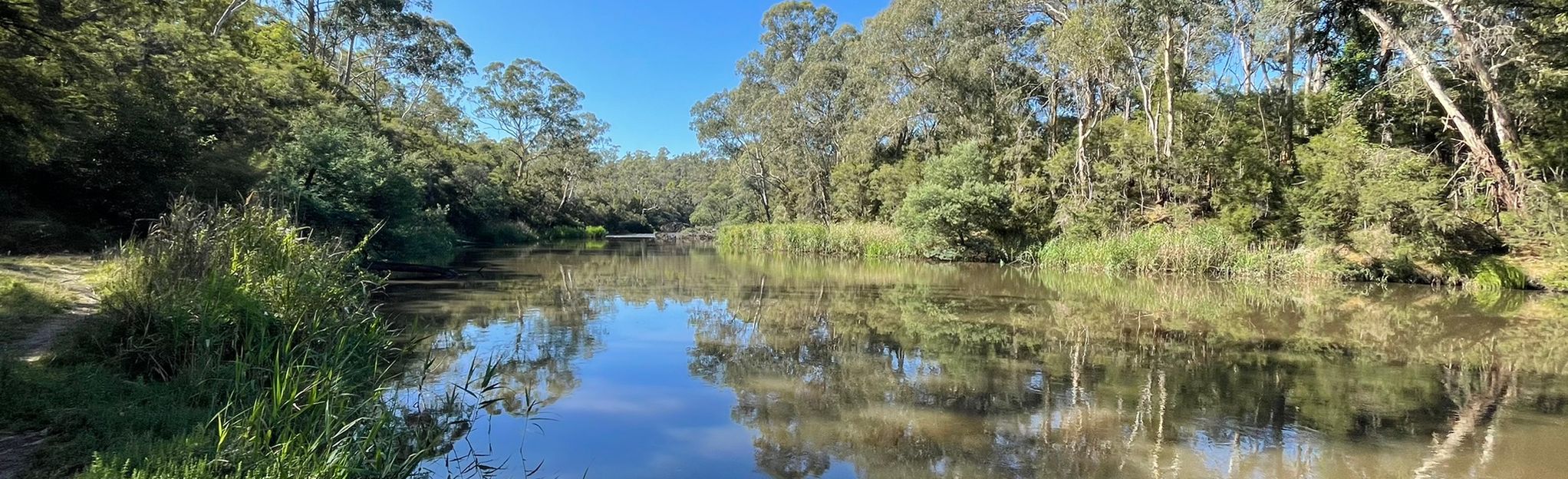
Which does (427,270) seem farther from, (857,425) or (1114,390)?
(1114,390)

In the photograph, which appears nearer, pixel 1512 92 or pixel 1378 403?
pixel 1378 403

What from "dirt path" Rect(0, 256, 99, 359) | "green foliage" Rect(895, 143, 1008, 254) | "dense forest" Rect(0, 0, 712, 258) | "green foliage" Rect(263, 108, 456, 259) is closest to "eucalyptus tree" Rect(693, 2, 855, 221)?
"green foliage" Rect(895, 143, 1008, 254)

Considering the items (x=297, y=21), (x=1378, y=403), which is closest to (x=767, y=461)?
(x=1378, y=403)

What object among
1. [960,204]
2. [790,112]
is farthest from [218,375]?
[790,112]

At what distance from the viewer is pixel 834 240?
2700 centimetres

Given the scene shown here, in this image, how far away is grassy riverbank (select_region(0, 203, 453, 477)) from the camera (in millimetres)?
2811

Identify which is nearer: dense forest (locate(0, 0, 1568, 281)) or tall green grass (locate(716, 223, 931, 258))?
dense forest (locate(0, 0, 1568, 281))

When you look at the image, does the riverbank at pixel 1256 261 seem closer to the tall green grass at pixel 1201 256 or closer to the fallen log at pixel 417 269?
the tall green grass at pixel 1201 256

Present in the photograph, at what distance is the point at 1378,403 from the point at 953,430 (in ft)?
11.2

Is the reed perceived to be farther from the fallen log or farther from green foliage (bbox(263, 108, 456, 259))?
green foliage (bbox(263, 108, 456, 259))

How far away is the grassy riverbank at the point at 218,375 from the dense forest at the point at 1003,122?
4.12ft

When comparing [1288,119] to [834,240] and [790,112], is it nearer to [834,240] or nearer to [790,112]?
[834,240]

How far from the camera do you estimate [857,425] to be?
4.85m

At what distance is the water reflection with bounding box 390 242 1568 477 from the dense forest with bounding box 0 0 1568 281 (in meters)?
3.23
